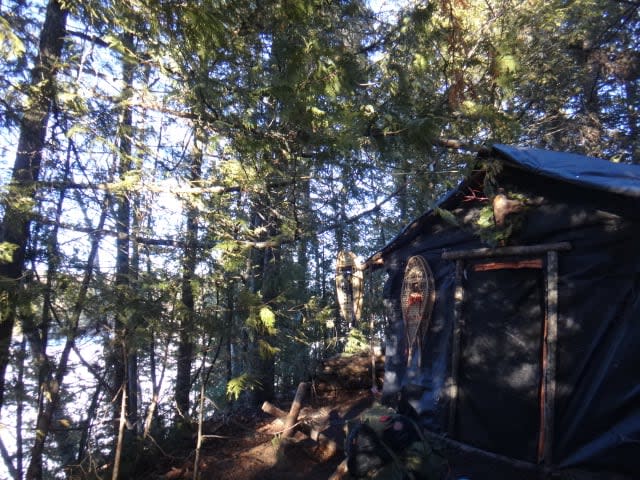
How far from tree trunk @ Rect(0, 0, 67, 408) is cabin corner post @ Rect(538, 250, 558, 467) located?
5.74 meters

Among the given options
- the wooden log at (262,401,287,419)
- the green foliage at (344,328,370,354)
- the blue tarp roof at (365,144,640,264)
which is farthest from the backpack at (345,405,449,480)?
the green foliage at (344,328,370,354)

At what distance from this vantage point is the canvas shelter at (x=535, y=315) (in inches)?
143

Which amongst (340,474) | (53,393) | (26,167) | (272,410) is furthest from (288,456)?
(26,167)

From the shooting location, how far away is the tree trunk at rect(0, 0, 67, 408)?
177 inches

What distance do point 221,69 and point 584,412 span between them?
5.06 m

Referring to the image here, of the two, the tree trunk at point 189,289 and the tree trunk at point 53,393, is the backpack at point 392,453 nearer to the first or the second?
the tree trunk at point 189,289

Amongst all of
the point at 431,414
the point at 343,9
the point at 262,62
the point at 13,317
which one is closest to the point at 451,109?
the point at 343,9

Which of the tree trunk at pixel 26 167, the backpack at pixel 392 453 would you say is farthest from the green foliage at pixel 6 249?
the backpack at pixel 392 453

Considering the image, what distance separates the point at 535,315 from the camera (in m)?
4.45

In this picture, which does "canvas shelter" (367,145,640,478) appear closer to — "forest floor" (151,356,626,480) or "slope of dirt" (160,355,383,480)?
"forest floor" (151,356,626,480)

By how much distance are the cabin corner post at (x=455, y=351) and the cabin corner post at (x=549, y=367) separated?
42.1 inches

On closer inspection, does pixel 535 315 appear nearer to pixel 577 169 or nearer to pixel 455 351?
pixel 455 351

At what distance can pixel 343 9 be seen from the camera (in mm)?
3836

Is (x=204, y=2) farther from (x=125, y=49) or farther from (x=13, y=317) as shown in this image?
(x=13, y=317)
